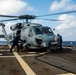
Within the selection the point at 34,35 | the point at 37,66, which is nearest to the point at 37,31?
the point at 34,35

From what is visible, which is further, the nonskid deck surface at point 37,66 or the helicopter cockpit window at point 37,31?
the helicopter cockpit window at point 37,31

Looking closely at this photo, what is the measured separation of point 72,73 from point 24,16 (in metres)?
15.6

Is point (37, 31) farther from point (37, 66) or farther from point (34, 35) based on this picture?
point (37, 66)

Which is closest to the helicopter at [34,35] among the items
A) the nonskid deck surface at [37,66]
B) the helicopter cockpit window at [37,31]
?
the helicopter cockpit window at [37,31]

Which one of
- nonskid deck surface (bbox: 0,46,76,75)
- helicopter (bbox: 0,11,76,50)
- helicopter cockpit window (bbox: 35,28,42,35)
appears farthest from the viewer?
helicopter cockpit window (bbox: 35,28,42,35)

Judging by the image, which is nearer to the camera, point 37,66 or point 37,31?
A: point 37,66

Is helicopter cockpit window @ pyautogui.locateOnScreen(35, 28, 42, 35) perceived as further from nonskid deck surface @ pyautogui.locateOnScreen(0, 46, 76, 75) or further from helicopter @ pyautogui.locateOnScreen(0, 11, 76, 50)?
nonskid deck surface @ pyautogui.locateOnScreen(0, 46, 76, 75)

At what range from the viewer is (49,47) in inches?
823

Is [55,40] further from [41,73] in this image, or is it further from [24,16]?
[41,73]

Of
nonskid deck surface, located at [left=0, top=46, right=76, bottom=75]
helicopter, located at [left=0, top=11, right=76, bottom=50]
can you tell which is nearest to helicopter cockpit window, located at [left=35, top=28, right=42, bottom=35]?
helicopter, located at [left=0, top=11, right=76, bottom=50]

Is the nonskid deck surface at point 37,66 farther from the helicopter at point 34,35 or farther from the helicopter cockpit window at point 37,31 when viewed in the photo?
the helicopter cockpit window at point 37,31

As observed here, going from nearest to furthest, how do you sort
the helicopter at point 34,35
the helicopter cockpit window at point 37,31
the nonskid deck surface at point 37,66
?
the nonskid deck surface at point 37,66
the helicopter at point 34,35
the helicopter cockpit window at point 37,31

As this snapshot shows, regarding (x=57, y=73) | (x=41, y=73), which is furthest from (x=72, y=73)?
(x=41, y=73)

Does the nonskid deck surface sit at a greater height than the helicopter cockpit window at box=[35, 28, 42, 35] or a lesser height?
lesser
